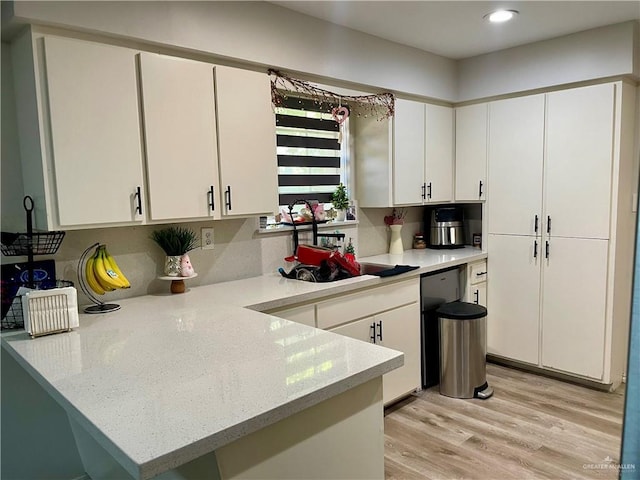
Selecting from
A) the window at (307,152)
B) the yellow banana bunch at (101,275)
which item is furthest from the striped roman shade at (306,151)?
the yellow banana bunch at (101,275)

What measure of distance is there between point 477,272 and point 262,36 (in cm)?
234

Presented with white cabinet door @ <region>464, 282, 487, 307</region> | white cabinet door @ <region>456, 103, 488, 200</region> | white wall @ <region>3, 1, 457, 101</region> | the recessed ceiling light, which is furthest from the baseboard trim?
the recessed ceiling light

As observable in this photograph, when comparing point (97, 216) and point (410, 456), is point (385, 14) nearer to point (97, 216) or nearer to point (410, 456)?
point (97, 216)

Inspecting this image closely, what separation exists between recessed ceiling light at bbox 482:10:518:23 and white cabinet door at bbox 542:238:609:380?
153cm

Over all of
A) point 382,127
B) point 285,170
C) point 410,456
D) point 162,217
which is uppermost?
point 382,127

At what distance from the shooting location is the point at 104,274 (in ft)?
6.77

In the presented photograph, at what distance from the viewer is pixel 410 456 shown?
99.3 inches

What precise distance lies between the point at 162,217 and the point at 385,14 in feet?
5.71

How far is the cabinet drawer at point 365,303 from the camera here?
2.58 meters

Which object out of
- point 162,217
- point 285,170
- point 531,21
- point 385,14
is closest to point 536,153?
point 531,21

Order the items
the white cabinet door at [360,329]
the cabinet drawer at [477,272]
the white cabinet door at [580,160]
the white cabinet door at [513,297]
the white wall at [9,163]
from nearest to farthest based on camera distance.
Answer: the white wall at [9,163]
the white cabinet door at [360,329]
the white cabinet door at [580,160]
the white cabinet door at [513,297]
the cabinet drawer at [477,272]

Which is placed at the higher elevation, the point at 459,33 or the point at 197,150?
the point at 459,33

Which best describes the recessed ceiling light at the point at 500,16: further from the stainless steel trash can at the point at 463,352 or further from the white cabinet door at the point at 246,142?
the stainless steel trash can at the point at 463,352

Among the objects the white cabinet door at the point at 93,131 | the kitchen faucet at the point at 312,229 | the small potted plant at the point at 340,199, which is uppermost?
the white cabinet door at the point at 93,131
